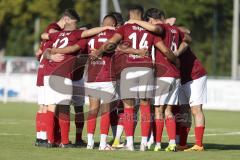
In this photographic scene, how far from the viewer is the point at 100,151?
14.2 m

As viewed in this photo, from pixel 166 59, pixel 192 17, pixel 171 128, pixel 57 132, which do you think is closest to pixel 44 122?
pixel 57 132

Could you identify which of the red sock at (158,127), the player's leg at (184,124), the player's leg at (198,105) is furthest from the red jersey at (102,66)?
the player's leg at (184,124)

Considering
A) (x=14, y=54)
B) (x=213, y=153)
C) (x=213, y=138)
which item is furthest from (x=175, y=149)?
(x=14, y=54)

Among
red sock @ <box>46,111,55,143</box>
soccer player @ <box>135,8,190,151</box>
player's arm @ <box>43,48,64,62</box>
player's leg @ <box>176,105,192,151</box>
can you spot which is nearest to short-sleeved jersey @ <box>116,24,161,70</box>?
soccer player @ <box>135,8,190,151</box>

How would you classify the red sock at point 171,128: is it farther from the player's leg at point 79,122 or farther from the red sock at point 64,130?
the player's leg at point 79,122

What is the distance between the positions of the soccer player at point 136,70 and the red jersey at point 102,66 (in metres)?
0.22

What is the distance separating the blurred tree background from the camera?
50.7 metres

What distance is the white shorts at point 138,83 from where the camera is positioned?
47.9 ft

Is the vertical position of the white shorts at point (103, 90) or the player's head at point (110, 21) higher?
the player's head at point (110, 21)

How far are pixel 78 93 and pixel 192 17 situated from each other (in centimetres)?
4186

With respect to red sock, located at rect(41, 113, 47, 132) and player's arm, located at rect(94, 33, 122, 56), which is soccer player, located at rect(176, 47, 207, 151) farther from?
red sock, located at rect(41, 113, 47, 132)

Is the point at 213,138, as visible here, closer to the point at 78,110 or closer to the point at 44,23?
the point at 78,110

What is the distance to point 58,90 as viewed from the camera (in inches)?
602

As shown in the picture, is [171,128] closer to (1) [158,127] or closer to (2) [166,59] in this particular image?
(1) [158,127]
